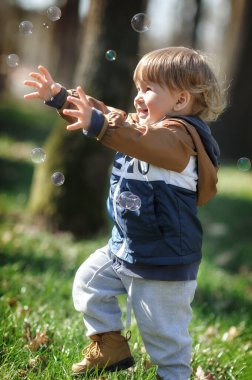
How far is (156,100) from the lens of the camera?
297 centimetres

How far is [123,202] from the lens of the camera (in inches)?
114

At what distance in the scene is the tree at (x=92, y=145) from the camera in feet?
22.0

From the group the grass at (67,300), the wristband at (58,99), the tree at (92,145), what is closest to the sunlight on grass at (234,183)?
the grass at (67,300)

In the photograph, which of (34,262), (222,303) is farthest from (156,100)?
(34,262)

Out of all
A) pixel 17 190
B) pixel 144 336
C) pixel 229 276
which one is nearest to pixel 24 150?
pixel 17 190

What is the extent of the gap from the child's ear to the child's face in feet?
0.06

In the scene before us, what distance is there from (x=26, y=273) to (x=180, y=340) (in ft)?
8.25

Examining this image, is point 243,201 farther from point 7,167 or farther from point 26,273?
point 26,273

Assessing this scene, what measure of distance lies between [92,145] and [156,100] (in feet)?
12.8

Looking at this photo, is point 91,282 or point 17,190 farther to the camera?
point 17,190

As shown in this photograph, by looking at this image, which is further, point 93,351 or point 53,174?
point 53,174

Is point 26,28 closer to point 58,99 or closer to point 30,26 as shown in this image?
point 30,26

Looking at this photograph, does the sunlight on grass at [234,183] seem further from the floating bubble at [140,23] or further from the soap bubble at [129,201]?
the soap bubble at [129,201]

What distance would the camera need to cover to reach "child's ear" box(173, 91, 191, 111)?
3006mm
